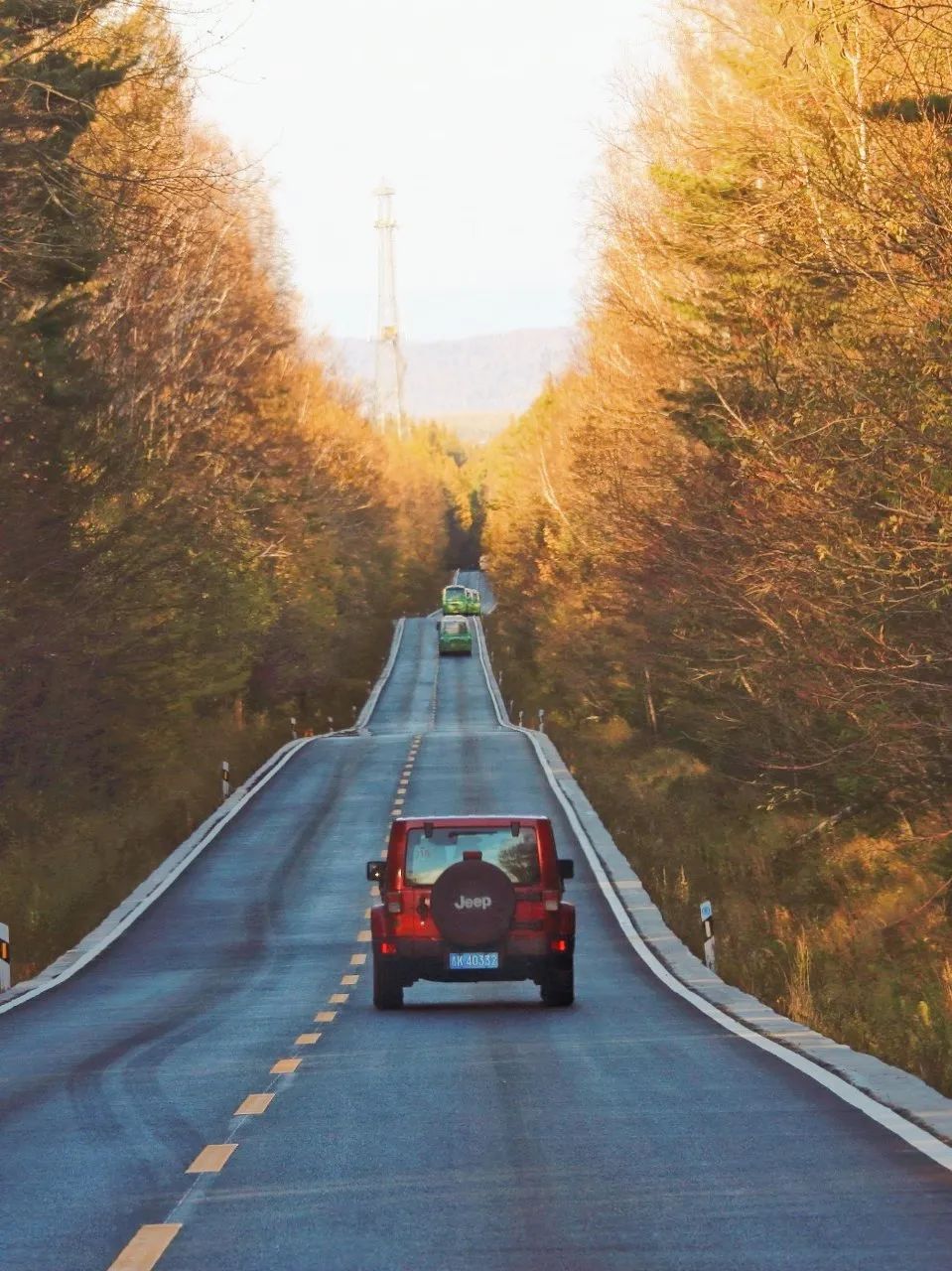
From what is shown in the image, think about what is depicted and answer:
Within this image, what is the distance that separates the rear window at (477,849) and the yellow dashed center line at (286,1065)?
5.07 m

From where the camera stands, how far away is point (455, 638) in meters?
115

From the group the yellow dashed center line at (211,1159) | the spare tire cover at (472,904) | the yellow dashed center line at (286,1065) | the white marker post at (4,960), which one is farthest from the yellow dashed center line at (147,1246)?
the white marker post at (4,960)

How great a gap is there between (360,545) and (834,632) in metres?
83.4

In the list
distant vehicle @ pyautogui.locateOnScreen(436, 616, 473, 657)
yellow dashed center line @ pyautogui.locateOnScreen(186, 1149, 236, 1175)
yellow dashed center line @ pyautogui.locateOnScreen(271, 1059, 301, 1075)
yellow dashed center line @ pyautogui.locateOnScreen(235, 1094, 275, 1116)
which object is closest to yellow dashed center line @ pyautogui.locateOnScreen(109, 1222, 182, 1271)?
yellow dashed center line @ pyautogui.locateOnScreen(186, 1149, 236, 1175)

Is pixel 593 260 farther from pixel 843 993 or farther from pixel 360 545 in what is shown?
pixel 360 545

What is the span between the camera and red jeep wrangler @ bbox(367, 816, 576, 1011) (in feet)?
61.5

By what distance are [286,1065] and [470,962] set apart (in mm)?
5109

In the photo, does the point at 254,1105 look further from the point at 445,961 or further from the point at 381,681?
the point at 381,681

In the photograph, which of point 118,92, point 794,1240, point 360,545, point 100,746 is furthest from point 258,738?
point 794,1240

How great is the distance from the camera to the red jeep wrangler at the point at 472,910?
18.8m

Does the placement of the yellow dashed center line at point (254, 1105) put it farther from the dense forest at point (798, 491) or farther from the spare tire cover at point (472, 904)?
the spare tire cover at point (472, 904)

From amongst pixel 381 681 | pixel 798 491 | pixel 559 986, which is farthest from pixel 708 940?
pixel 381 681

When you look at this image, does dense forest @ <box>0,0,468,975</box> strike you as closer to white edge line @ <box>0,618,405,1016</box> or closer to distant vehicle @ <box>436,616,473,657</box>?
white edge line @ <box>0,618,405,1016</box>

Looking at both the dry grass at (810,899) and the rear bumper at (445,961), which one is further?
the rear bumper at (445,961)
